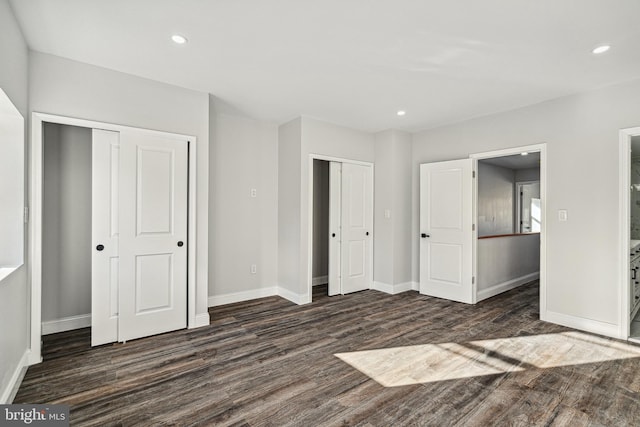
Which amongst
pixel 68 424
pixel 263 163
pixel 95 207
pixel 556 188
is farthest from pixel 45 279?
pixel 556 188

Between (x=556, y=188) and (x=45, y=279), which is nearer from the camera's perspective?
(x=45, y=279)

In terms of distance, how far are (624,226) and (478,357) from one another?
2.04 metres

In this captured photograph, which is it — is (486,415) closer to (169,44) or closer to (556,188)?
(556,188)

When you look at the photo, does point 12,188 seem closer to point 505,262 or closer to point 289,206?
point 289,206

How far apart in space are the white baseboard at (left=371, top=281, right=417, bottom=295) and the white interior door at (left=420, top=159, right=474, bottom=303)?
28 centimetres

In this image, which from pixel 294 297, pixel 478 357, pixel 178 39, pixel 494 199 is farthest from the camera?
pixel 494 199

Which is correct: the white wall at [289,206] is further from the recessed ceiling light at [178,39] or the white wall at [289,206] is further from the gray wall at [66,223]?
the gray wall at [66,223]

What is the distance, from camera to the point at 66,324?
334cm

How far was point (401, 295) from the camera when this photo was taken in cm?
486

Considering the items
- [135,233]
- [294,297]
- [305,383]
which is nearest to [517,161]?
[294,297]

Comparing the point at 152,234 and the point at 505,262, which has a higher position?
the point at 152,234

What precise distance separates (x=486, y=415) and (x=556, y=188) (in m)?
2.81

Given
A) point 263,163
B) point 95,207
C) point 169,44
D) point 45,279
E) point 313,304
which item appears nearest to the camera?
point 169,44

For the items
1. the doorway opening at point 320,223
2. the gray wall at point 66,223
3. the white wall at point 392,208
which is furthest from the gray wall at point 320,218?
the gray wall at point 66,223
